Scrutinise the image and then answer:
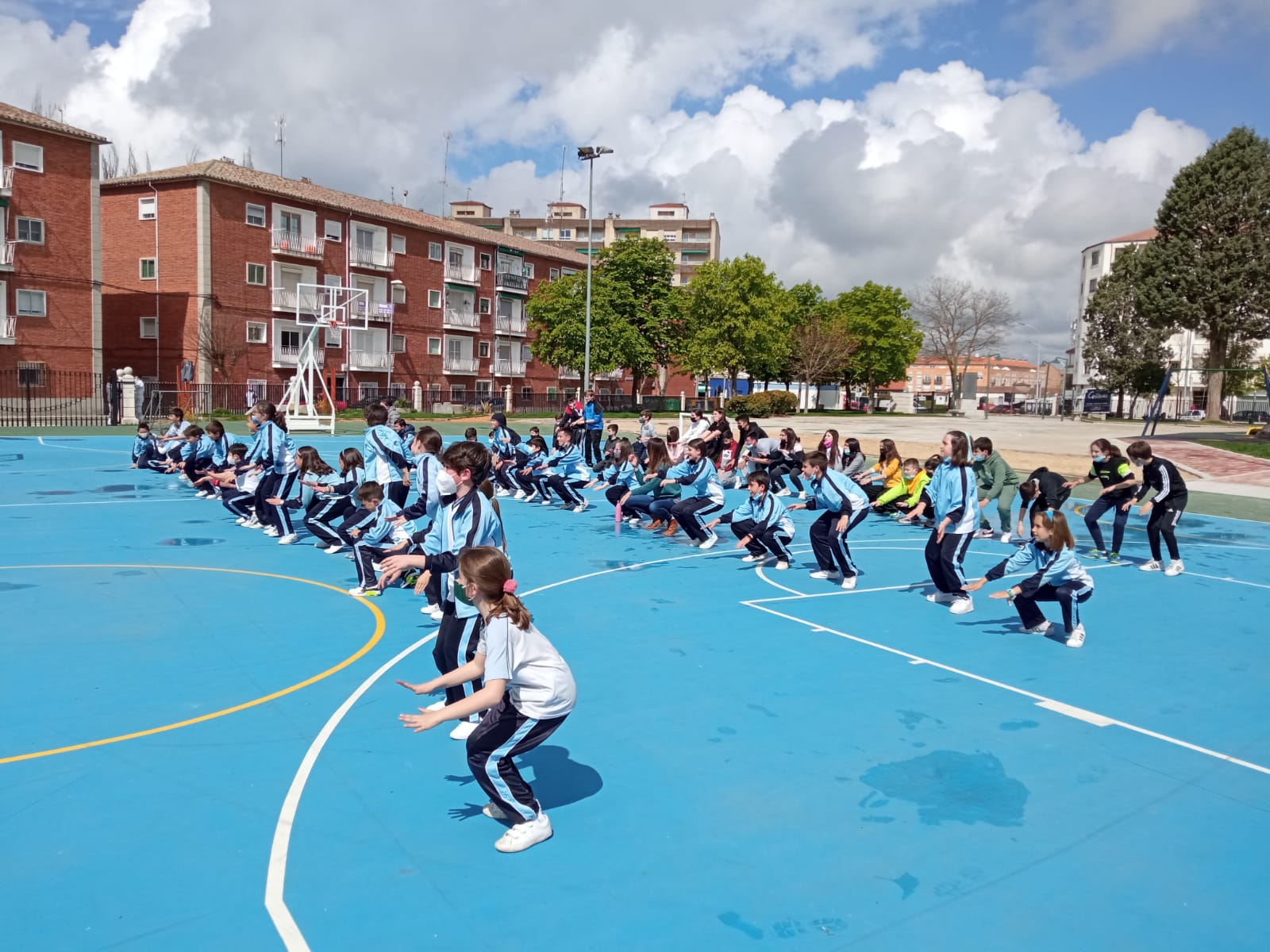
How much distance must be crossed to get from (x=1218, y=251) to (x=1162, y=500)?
47.6 metres

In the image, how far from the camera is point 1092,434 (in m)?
42.5

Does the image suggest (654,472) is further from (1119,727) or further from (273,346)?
(273,346)

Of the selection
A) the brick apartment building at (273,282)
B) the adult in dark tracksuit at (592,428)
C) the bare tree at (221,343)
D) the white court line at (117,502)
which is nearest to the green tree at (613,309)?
the brick apartment building at (273,282)

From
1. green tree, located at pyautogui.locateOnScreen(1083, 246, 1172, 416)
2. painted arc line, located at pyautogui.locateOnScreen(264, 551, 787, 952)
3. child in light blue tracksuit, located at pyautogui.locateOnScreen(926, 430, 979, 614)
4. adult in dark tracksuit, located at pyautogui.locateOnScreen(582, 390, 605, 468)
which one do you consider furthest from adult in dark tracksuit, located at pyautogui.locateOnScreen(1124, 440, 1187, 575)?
green tree, located at pyautogui.locateOnScreen(1083, 246, 1172, 416)

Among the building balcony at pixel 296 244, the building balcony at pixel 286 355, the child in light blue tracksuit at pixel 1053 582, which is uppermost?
the building balcony at pixel 296 244

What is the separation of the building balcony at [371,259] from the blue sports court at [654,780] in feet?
142

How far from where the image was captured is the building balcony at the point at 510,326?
61.1 m

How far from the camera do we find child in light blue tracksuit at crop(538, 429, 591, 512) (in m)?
17.1

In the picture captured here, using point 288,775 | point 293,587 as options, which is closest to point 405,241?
point 293,587

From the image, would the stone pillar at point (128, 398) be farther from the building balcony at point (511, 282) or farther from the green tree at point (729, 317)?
the green tree at point (729, 317)

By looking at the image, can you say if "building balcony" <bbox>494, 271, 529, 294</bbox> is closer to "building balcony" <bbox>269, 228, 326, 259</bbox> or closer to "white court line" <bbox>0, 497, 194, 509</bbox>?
"building balcony" <bbox>269, 228, 326, 259</bbox>

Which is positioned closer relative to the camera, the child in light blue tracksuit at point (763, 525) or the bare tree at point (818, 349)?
the child in light blue tracksuit at point (763, 525)

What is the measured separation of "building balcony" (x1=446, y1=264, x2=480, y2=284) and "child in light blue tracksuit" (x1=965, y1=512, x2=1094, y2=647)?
5185 centimetres

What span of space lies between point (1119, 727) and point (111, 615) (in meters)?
8.84
